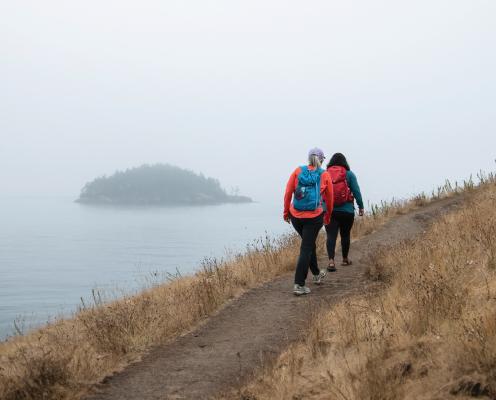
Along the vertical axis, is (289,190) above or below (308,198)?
above

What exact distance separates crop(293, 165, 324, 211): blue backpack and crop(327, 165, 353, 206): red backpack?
1749 millimetres

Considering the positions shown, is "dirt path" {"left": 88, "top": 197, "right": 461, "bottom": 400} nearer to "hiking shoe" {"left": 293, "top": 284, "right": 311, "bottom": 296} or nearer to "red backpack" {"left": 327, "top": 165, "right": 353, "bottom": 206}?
"hiking shoe" {"left": 293, "top": 284, "right": 311, "bottom": 296}

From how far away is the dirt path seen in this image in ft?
15.0

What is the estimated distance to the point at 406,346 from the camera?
3.80 metres

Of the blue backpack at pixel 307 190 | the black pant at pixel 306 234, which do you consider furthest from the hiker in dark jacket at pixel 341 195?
the blue backpack at pixel 307 190

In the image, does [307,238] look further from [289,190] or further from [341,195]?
[341,195]

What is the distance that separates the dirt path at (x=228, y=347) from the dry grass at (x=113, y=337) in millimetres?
240

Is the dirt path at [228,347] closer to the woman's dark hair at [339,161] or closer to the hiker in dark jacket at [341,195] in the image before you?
the hiker in dark jacket at [341,195]

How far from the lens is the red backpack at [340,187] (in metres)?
8.66

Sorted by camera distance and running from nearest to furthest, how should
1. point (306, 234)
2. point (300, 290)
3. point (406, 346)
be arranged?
1. point (406, 346)
2. point (306, 234)
3. point (300, 290)

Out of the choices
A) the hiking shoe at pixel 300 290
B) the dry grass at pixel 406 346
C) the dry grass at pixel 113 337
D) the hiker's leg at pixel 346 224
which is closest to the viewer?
the dry grass at pixel 406 346

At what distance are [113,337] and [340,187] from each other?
4.91 m

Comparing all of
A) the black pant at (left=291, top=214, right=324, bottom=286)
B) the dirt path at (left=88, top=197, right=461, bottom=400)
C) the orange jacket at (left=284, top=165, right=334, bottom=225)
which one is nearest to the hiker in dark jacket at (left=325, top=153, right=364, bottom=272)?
the dirt path at (left=88, top=197, right=461, bottom=400)

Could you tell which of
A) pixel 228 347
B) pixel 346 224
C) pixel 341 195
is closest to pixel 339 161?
pixel 341 195
